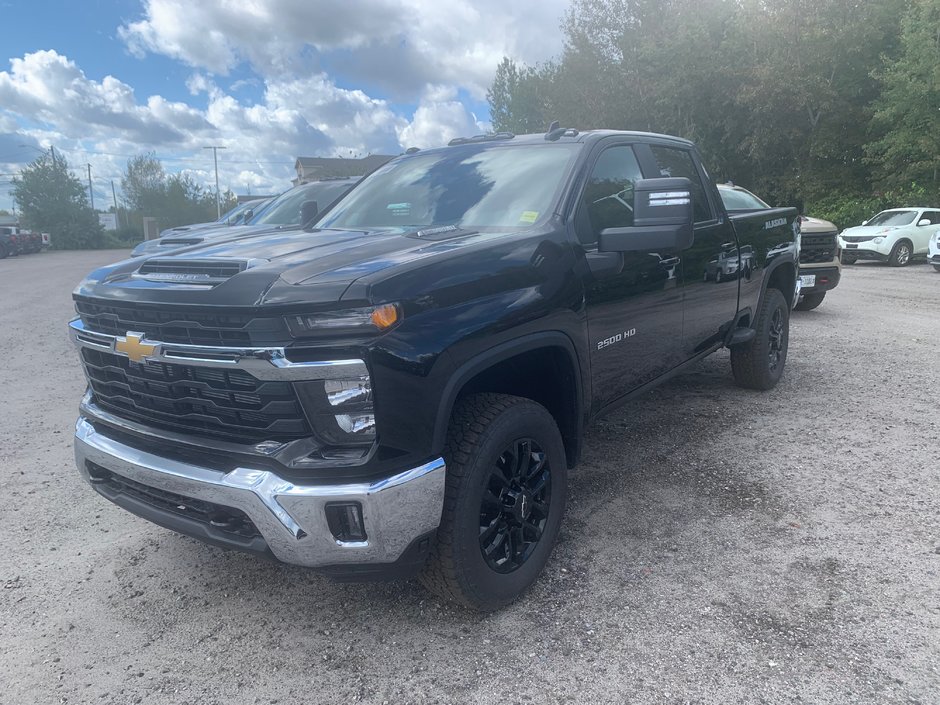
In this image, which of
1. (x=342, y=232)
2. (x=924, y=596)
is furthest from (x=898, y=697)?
(x=342, y=232)

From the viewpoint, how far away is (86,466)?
2.98 metres

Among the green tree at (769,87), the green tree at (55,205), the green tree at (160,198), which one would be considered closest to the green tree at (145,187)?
the green tree at (160,198)

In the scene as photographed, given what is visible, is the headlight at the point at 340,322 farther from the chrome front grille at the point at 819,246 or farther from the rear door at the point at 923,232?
the rear door at the point at 923,232

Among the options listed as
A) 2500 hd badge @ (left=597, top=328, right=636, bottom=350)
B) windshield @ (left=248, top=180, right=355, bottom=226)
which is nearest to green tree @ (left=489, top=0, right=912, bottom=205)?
windshield @ (left=248, top=180, right=355, bottom=226)

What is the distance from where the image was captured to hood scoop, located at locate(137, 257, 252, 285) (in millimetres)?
2582

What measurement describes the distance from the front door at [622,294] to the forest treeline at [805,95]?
21.3m

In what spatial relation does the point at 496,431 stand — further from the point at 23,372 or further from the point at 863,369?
the point at 23,372

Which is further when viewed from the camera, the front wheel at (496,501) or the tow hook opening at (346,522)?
the front wheel at (496,501)

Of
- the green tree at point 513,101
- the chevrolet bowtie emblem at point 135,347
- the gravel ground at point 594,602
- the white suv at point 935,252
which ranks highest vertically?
the green tree at point 513,101

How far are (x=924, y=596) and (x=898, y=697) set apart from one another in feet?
2.41

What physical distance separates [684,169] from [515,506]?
2.81 m

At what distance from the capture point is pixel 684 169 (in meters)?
4.62

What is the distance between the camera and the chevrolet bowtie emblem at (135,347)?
2.57 meters

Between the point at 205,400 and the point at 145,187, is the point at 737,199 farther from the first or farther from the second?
the point at 145,187
